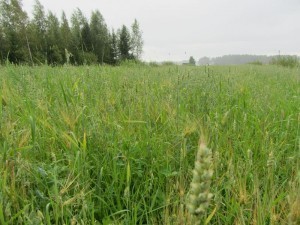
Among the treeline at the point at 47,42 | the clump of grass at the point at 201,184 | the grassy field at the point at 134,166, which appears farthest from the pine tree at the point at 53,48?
the clump of grass at the point at 201,184

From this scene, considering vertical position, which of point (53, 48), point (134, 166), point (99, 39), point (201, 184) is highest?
point (99, 39)

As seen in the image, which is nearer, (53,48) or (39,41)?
(53,48)

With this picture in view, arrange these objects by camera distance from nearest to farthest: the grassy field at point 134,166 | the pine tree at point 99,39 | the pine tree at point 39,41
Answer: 1. the grassy field at point 134,166
2. the pine tree at point 39,41
3. the pine tree at point 99,39

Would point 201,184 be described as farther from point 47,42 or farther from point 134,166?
point 47,42

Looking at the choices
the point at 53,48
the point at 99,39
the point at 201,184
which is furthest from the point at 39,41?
the point at 201,184

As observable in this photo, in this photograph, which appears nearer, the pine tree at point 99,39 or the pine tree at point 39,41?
the pine tree at point 39,41

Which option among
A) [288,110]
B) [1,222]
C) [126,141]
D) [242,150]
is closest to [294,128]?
[288,110]

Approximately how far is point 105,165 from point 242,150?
0.87 metres

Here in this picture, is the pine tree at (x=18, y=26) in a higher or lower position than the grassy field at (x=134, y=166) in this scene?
higher

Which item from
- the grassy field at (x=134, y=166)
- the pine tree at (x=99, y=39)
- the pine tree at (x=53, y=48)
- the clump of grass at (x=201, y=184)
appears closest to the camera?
the clump of grass at (x=201, y=184)

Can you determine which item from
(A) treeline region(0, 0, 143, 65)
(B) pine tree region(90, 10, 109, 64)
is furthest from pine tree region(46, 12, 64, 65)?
(B) pine tree region(90, 10, 109, 64)

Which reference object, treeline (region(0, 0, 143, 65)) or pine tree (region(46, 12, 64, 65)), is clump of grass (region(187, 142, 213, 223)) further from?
pine tree (region(46, 12, 64, 65))

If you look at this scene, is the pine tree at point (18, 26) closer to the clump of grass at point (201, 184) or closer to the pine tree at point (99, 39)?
the clump of grass at point (201, 184)

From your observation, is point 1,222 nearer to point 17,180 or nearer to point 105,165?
point 17,180
